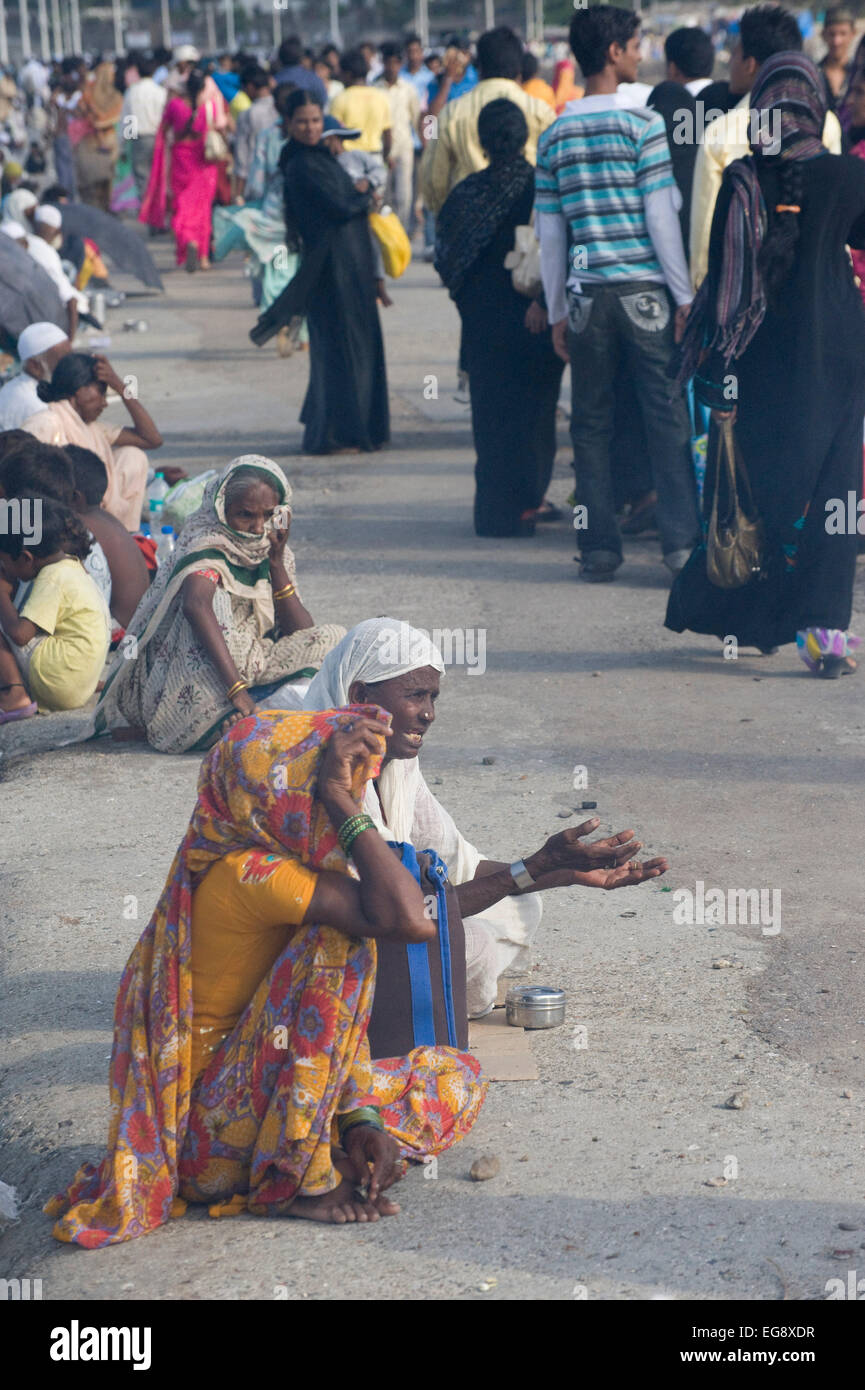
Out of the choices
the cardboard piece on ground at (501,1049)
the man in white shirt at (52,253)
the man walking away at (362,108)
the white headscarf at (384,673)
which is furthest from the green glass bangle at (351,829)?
the man walking away at (362,108)

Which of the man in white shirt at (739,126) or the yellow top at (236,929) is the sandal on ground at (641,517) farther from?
the yellow top at (236,929)

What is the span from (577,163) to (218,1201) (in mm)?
4891

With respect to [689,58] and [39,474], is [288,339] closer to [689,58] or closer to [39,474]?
[689,58]

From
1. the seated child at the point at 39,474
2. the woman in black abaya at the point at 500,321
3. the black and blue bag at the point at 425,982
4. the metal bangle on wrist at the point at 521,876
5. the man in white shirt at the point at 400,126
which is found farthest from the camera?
the man in white shirt at the point at 400,126

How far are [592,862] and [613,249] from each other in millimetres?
4084

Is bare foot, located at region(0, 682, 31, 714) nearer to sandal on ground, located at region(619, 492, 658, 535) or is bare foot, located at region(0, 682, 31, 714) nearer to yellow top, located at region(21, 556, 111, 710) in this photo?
yellow top, located at region(21, 556, 111, 710)

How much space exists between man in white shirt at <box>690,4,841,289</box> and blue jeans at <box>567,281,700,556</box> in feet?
1.04

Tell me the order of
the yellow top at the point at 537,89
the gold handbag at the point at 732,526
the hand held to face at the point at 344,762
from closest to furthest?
1. the hand held to face at the point at 344,762
2. the gold handbag at the point at 732,526
3. the yellow top at the point at 537,89

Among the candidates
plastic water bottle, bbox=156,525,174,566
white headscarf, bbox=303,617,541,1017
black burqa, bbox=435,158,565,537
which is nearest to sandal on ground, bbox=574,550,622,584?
black burqa, bbox=435,158,565,537

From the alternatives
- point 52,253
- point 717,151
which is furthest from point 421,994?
point 52,253

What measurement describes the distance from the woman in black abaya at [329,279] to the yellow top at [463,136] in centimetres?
47

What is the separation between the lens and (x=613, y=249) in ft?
22.6

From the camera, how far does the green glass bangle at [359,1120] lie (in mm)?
3098

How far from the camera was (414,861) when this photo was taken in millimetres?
3242
